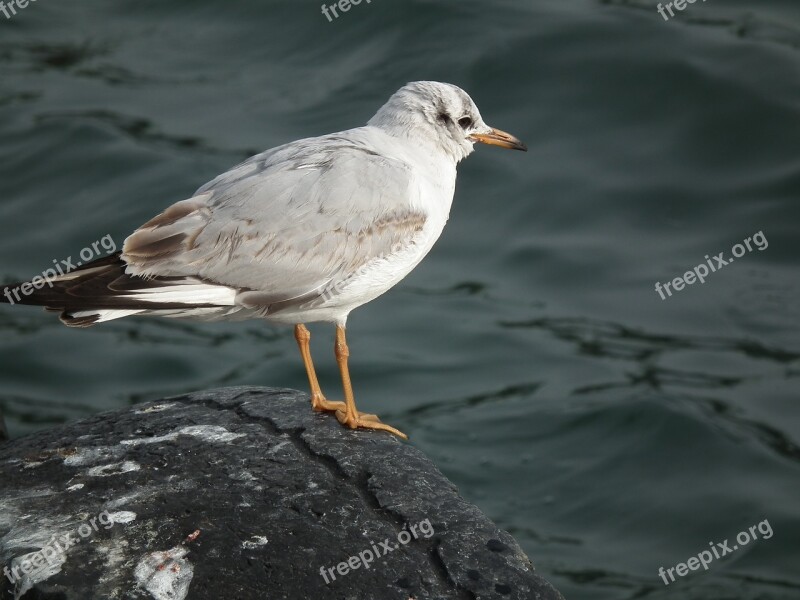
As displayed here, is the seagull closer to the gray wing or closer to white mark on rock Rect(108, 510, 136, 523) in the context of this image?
the gray wing

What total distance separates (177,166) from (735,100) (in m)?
5.94

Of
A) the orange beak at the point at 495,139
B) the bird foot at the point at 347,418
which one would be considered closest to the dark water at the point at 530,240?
the bird foot at the point at 347,418

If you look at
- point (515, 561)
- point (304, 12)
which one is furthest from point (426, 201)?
point (304, 12)

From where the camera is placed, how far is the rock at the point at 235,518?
4449mm

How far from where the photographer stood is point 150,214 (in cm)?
1205

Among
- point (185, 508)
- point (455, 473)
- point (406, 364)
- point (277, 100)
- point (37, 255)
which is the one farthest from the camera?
point (277, 100)

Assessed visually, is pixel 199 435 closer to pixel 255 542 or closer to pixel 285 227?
pixel 255 542

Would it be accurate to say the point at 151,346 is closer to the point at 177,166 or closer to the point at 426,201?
the point at 177,166

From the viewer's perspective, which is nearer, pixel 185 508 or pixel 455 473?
pixel 185 508

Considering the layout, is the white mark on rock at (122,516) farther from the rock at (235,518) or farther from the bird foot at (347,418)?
the bird foot at (347,418)

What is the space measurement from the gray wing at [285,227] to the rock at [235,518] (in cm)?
76

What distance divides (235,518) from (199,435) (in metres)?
0.75

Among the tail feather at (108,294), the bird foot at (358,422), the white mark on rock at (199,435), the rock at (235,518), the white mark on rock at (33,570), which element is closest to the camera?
the white mark on rock at (33,570)

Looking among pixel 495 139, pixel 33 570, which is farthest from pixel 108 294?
pixel 495 139
